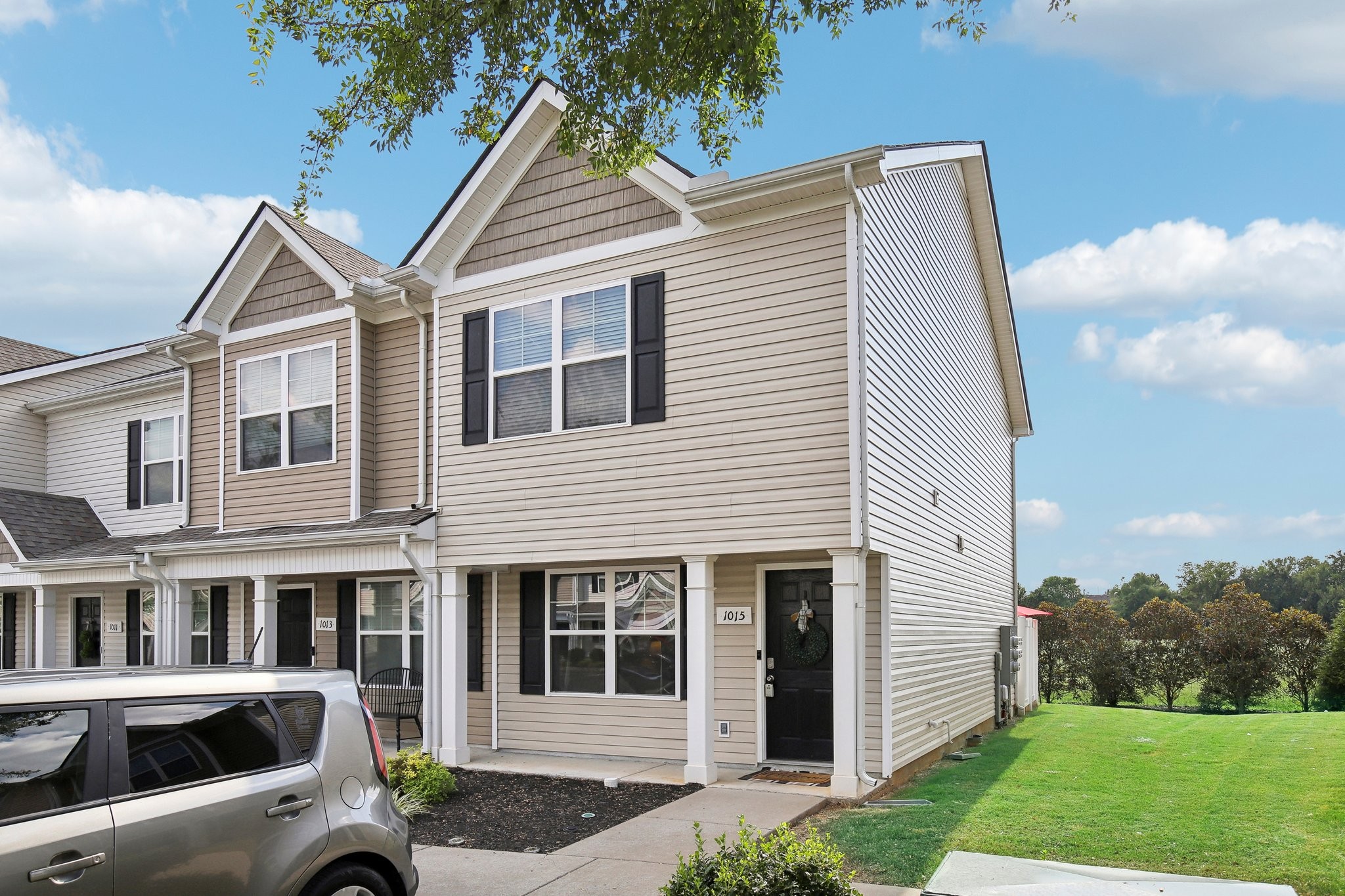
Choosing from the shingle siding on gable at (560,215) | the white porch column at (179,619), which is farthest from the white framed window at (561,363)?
the white porch column at (179,619)

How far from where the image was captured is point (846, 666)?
9.66 metres

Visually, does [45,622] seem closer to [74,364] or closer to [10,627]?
[10,627]

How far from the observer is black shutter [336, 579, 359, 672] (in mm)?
14672

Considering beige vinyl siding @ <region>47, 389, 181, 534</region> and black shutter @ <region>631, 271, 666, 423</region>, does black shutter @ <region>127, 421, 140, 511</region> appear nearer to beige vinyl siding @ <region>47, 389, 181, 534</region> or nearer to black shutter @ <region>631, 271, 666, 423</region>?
beige vinyl siding @ <region>47, 389, 181, 534</region>

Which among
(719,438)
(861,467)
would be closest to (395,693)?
(719,438)

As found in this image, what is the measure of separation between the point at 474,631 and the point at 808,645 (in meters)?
4.63

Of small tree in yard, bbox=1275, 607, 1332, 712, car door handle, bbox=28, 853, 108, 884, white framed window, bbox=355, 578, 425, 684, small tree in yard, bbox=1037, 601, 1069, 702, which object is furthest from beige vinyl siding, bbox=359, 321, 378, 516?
small tree in yard, bbox=1275, 607, 1332, 712

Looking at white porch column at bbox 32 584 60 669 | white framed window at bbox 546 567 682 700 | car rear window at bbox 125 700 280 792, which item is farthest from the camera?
white porch column at bbox 32 584 60 669

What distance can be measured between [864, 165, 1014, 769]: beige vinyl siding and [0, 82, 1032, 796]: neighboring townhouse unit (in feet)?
0.28

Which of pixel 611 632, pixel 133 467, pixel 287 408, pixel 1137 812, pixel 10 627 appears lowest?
pixel 1137 812

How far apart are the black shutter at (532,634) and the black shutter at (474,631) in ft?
2.13

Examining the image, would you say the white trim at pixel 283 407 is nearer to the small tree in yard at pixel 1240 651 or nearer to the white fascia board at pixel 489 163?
the white fascia board at pixel 489 163

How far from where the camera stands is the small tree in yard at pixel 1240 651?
24.0 meters

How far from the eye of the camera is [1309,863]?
695 cm
